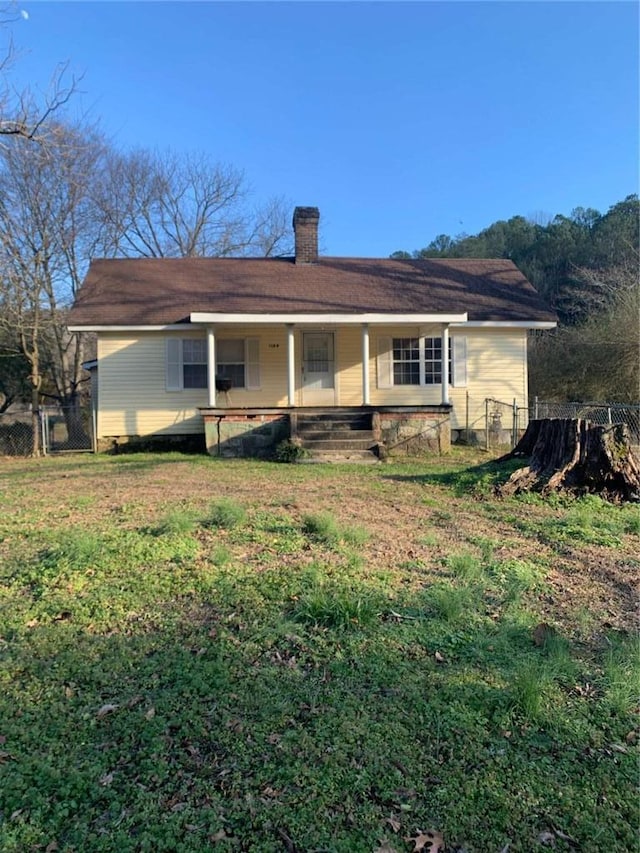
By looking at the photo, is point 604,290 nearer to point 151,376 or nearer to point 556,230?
point 556,230

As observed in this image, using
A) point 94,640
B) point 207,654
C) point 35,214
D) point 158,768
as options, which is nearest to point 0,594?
point 94,640

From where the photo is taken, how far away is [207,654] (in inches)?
119

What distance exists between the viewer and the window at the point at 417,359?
48.8 ft

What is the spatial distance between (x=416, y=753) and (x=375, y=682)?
52 cm

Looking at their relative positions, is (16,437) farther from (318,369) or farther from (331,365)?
(331,365)

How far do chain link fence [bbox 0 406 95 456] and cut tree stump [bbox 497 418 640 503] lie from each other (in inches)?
421

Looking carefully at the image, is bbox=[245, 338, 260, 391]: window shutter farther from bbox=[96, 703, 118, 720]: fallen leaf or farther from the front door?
bbox=[96, 703, 118, 720]: fallen leaf

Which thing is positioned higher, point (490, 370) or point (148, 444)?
point (490, 370)

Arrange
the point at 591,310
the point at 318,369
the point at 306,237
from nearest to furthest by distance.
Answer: the point at 318,369 < the point at 306,237 < the point at 591,310

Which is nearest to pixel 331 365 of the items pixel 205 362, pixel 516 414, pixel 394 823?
pixel 205 362

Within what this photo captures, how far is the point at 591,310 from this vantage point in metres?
20.7

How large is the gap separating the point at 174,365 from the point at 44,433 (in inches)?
146

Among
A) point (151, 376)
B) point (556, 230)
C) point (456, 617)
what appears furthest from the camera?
point (556, 230)

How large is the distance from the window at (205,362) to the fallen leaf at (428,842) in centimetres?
1289
